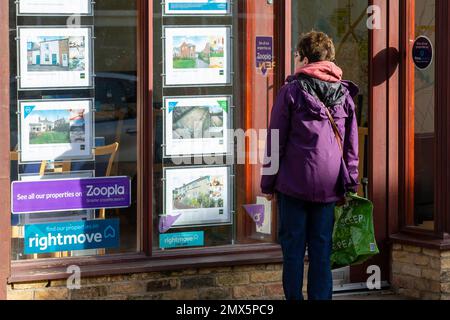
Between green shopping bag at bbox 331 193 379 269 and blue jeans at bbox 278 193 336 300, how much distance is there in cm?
27

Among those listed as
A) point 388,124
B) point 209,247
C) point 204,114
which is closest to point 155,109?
point 204,114

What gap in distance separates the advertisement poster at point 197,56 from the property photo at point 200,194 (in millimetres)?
716

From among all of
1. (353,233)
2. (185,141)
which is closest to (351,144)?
(353,233)

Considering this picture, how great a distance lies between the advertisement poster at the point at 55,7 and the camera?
5.87m

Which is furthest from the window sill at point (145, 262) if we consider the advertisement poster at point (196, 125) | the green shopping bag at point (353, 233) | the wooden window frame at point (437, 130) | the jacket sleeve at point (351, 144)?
the wooden window frame at point (437, 130)

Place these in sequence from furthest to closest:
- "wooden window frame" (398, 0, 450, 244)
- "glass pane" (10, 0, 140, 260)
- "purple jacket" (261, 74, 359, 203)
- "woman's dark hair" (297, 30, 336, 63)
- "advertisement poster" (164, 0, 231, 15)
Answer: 1. "wooden window frame" (398, 0, 450, 244)
2. "advertisement poster" (164, 0, 231, 15)
3. "glass pane" (10, 0, 140, 260)
4. "woman's dark hair" (297, 30, 336, 63)
5. "purple jacket" (261, 74, 359, 203)

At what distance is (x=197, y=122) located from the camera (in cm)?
640

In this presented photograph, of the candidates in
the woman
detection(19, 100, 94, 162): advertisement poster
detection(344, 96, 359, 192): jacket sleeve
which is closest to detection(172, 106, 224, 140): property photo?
detection(19, 100, 94, 162): advertisement poster

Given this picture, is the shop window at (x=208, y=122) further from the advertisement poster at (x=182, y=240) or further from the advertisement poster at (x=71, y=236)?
the advertisement poster at (x=71, y=236)

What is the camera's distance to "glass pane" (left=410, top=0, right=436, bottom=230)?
272 inches

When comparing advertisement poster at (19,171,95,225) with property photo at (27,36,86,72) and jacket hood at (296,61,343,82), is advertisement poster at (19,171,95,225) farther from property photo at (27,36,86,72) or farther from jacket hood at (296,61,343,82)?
jacket hood at (296,61,343,82)

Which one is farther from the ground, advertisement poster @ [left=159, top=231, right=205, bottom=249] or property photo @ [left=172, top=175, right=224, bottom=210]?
property photo @ [left=172, top=175, right=224, bottom=210]

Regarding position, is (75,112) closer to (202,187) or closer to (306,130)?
(202,187)
